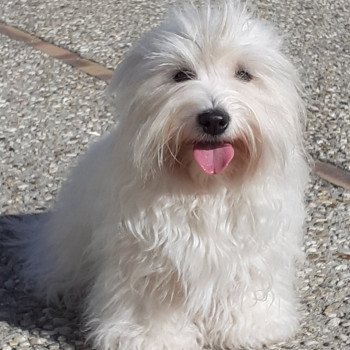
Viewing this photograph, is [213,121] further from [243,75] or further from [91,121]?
[91,121]

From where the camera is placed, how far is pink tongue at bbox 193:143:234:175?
118 inches

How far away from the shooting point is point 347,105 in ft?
18.9

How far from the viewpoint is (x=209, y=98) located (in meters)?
2.96

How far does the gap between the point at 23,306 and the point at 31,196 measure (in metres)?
0.97

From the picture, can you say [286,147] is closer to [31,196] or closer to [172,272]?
[172,272]

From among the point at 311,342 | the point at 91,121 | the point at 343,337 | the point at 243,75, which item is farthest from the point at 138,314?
the point at 91,121

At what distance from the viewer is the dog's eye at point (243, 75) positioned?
3.09m

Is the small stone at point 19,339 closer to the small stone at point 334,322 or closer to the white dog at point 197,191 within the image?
the white dog at point 197,191

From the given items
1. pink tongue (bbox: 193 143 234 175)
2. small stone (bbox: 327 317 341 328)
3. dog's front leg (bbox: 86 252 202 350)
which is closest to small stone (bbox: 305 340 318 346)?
small stone (bbox: 327 317 341 328)

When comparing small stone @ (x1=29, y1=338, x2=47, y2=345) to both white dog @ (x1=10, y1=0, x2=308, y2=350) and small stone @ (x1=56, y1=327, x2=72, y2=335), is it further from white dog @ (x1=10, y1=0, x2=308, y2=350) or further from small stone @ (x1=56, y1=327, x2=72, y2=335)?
white dog @ (x1=10, y1=0, x2=308, y2=350)

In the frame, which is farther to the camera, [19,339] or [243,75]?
[19,339]

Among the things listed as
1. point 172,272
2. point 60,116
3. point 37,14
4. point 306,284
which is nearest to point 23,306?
point 172,272

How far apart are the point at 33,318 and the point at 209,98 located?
1333mm

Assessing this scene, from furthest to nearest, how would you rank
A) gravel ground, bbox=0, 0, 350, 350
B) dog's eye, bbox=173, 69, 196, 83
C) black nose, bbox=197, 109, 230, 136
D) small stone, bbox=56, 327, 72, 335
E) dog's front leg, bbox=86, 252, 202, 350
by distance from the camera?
1. gravel ground, bbox=0, 0, 350, 350
2. small stone, bbox=56, 327, 72, 335
3. dog's front leg, bbox=86, 252, 202, 350
4. dog's eye, bbox=173, 69, 196, 83
5. black nose, bbox=197, 109, 230, 136
